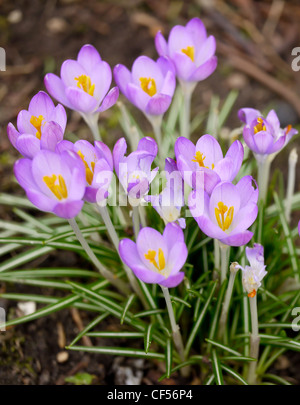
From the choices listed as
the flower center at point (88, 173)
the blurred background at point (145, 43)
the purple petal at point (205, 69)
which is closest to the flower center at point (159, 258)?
the flower center at point (88, 173)

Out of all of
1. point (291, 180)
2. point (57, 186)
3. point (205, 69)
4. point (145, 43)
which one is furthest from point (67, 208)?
point (145, 43)

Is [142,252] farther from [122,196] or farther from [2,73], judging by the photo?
[2,73]

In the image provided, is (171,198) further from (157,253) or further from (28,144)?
(28,144)

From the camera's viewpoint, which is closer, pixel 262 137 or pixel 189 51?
pixel 262 137

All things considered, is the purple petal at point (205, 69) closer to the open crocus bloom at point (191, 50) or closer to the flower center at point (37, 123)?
the open crocus bloom at point (191, 50)

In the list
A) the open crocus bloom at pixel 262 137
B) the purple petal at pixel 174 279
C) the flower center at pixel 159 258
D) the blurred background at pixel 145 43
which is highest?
the blurred background at pixel 145 43

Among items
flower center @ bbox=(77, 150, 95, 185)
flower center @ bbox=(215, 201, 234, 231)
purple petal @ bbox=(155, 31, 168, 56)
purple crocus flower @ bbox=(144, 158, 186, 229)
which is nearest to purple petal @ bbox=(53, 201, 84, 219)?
flower center @ bbox=(77, 150, 95, 185)

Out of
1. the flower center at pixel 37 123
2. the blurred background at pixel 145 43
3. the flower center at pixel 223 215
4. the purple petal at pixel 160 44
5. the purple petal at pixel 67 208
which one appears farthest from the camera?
the blurred background at pixel 145 43
